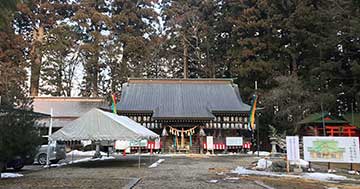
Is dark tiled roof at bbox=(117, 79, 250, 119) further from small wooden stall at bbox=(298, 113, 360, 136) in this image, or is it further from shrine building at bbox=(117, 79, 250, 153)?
small wooden stall at bbox=(298, 113, 360, 136)

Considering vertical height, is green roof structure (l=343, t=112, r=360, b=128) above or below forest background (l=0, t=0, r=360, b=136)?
below

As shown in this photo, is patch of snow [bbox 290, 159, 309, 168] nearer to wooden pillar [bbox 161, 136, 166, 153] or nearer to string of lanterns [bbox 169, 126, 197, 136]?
string of lanterns [bbox 169, 126, 197, 136]

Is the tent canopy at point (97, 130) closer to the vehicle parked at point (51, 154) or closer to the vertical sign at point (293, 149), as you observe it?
the vehicle parked at point (51, 154)

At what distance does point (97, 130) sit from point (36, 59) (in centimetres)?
2084

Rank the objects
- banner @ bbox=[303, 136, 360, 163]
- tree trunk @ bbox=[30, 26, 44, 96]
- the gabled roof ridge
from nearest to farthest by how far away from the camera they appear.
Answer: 1. banner @ bbox=[303, 136, 360, 163]
2. the gabled roof ridge
3. tree trunk @ bbox=[30, 26, 44, 96]

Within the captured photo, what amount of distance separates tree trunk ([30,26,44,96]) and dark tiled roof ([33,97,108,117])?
2334mm

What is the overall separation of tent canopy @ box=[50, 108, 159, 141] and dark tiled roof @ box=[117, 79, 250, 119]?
1043cm

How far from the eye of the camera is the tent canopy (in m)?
13.0

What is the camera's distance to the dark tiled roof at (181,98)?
2519cm

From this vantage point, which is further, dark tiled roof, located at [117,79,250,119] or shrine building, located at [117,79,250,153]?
dark tiled roof, located at [117,79,250,119]

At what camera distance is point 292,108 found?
2269 cm

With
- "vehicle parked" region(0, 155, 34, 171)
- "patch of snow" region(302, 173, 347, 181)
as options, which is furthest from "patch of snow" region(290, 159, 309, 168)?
"vehicle parked" region(0, 155, 34, 171)

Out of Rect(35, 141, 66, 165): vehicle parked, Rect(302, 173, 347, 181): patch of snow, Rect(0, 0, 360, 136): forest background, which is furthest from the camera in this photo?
Rect(0, 0, 360, 136): forest background

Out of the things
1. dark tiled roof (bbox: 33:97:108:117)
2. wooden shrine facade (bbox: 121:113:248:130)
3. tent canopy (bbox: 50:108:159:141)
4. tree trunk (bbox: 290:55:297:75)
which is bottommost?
tent canopy (bbox: 50:108:159:141)
